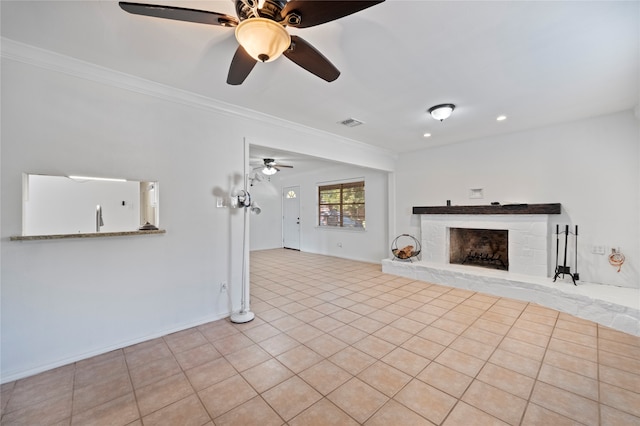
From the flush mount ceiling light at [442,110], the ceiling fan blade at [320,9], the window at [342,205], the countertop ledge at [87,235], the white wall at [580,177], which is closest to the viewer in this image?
the ceiling fan blade at [320,9]

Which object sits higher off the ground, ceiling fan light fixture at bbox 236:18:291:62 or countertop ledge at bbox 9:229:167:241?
ceiling fan light fixture at bbox 236:18:291:62

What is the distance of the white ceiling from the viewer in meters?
1.73

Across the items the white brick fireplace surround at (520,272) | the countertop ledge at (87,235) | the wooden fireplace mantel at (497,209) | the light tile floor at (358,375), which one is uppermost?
the wooden fireplace mantel at (497,209)

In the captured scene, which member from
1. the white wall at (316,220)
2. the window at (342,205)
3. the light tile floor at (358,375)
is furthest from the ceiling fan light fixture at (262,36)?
the window at (342,205)

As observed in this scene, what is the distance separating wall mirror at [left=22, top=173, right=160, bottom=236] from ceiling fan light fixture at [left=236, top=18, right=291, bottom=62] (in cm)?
190

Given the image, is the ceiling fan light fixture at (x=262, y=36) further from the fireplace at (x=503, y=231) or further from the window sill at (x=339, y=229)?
the window sill at (x=339, y=229)

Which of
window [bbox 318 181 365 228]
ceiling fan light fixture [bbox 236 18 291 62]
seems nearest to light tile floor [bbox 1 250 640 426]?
ceiling fan light fixture [bbox 236 18 291 62]

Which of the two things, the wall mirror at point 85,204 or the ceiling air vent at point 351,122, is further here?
the ceiling air vent at point 351,122

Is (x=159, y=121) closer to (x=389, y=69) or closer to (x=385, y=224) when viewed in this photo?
(x=389, y=69)

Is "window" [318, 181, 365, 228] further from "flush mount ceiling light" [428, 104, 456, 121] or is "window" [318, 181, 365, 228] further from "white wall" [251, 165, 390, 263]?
"flush mount ceiling light" [428, 104, 456, 121]

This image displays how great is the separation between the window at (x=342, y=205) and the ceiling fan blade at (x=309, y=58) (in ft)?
16.4

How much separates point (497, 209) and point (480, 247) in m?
1.07

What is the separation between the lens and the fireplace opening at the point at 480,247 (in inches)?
187

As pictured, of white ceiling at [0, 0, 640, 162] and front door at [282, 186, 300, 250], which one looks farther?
front door at [282, 186, 300, 250]
